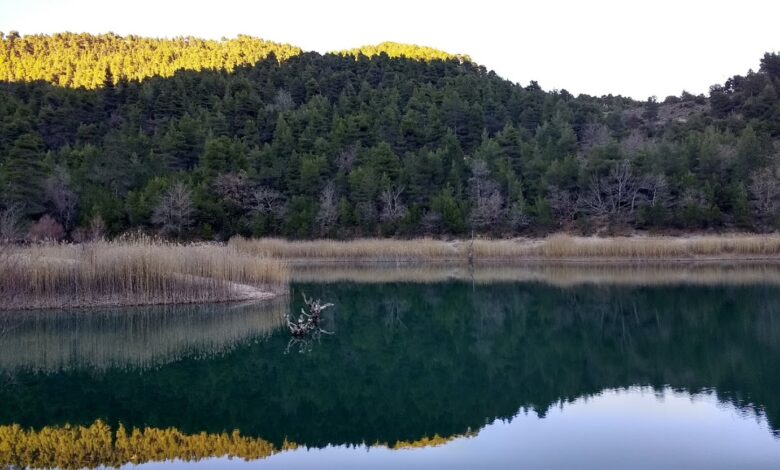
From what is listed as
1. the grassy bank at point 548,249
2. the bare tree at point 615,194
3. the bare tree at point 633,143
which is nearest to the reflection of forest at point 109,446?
the grassy bank at point 548,249

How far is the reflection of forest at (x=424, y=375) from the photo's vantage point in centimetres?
996

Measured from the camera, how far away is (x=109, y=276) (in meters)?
19.6

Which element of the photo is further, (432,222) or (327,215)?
(327,215)

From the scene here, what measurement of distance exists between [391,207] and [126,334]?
114 feet

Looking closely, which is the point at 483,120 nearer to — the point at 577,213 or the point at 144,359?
the point at 577,213

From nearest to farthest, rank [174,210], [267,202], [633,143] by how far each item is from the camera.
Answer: [174,210] → [267,202] → [633,143]

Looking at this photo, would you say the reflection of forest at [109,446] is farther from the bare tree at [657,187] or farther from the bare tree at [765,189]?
the bare tree at [765,189]

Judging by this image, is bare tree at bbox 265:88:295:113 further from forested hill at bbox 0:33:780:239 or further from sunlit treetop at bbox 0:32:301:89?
sunlit treetop at bbox 0:32:301:89

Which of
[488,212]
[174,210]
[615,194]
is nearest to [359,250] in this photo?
[488,212]

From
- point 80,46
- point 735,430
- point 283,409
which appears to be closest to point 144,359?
point 283,409

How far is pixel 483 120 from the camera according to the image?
Answer: 64.5 meters

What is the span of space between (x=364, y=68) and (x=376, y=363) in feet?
247

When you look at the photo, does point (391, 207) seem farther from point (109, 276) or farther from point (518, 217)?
point (109, 276)

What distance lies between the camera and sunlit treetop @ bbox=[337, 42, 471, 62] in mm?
92000
